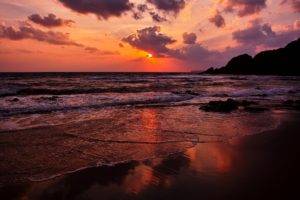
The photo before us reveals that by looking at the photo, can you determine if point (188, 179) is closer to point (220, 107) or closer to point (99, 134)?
point (99, 134)

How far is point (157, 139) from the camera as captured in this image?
29.8 ft

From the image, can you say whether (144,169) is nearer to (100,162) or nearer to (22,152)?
(100,162)

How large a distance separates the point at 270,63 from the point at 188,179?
343 feet

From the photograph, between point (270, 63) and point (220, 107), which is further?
point (270, 63)

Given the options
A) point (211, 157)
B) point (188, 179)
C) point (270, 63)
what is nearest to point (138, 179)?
point (188, 179)

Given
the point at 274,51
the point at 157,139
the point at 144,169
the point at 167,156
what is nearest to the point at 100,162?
the point at 144,169

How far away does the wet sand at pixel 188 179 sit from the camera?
16.2 feet


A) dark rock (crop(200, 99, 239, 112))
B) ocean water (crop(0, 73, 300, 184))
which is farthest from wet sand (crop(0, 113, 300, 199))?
dark rock (crop(200, 99, 239, 112))

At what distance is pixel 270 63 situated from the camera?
101562 millimetres

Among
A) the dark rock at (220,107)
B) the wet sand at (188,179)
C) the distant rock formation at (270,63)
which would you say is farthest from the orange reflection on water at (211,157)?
the distant rock formation at (270,63)

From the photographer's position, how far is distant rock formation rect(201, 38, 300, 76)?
92.2 metres

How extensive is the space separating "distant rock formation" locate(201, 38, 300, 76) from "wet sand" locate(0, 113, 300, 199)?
84.1m

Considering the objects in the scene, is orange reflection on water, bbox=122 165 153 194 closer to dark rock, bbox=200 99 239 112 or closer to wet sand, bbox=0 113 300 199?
wet sand, bbox=0 113 300 199

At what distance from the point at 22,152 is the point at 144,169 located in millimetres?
3206
